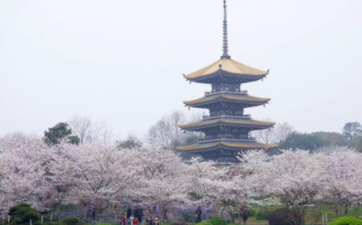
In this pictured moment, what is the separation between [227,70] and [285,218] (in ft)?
91.6

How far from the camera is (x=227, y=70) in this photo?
61875mm

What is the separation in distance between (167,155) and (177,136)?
48287 millimetres

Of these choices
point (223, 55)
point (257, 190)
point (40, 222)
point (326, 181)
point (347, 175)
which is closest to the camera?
point (40, 222)

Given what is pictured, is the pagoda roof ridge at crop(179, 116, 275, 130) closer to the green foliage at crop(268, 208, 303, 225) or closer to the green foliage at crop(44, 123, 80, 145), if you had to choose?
the green foliage at crop(44, 123, 80, 145)

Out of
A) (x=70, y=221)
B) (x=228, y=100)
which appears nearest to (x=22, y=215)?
(x=70, y=221)

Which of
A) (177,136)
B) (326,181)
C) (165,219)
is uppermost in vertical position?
(177,136)

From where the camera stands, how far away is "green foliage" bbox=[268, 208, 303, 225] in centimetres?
3578

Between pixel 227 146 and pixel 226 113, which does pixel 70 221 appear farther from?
pixel 226 113

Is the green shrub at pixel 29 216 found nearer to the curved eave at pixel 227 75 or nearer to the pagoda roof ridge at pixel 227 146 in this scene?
the pagoda roof ridge at pixel 227 146

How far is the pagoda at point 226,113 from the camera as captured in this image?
5906cm

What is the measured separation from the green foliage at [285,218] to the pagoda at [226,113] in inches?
788

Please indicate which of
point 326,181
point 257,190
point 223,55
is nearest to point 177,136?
point 223,55

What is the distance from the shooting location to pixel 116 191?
41.8 m

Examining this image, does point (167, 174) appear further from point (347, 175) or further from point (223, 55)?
point (223, 55)
